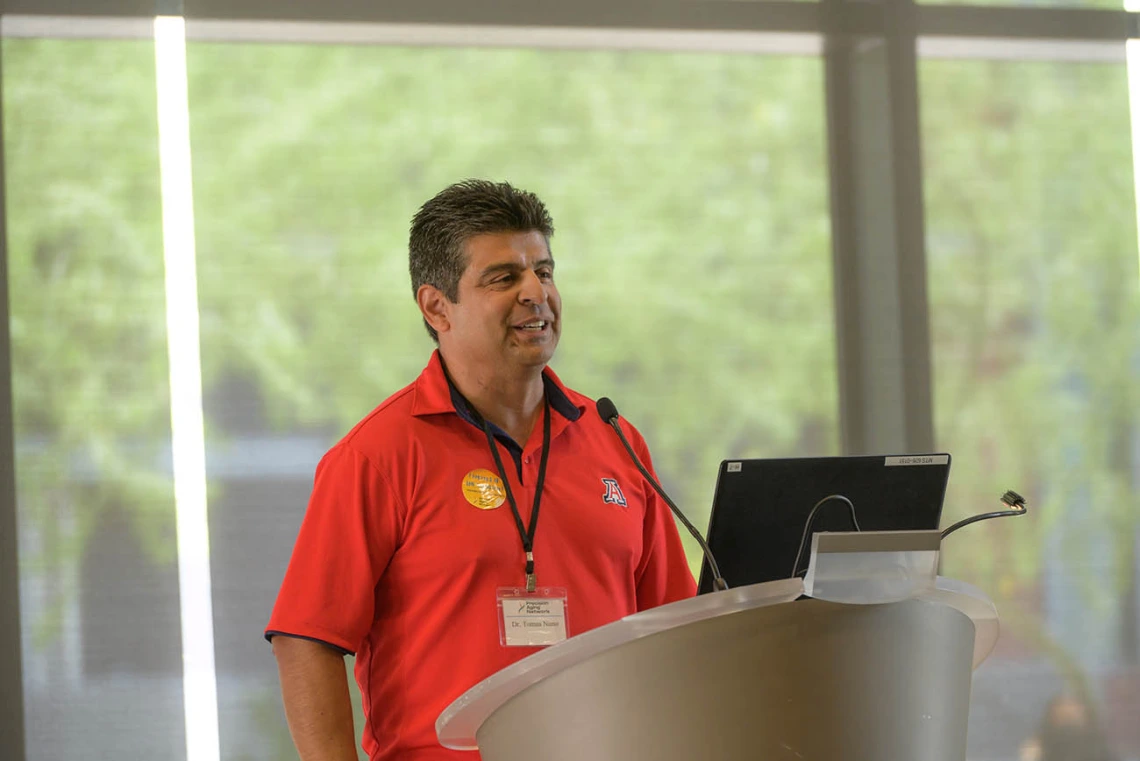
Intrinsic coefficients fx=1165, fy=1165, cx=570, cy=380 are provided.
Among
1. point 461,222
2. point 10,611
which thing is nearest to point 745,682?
point 461,222

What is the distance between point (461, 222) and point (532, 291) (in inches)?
7.2

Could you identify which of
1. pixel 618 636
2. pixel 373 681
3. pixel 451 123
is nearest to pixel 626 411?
pixel 451 123

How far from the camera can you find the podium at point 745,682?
102 cm

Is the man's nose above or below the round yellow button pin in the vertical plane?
above

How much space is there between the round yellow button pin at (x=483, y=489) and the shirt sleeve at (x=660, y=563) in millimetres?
341

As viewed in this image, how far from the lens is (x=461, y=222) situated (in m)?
2.00

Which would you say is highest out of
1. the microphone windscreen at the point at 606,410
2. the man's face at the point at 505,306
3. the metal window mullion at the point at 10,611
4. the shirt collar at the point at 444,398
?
the man's face at the point at 505,306

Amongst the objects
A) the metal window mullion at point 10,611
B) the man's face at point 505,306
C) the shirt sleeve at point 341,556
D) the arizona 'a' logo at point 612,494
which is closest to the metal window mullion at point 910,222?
the arizona 'a' logo at point 612,494

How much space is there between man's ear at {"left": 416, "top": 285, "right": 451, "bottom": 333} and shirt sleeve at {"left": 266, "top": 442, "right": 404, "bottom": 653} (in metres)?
0.32

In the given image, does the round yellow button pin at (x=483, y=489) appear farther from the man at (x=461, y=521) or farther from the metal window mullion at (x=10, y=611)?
the metal window mullion at (x=10, y=611)

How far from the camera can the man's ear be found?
205 cm

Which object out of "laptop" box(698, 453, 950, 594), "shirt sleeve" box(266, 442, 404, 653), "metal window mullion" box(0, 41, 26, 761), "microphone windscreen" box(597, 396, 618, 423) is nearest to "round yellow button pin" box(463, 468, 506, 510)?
"shirt sleeve" box(266, 442, 404, 653)

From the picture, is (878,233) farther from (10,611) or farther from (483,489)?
(10,611)

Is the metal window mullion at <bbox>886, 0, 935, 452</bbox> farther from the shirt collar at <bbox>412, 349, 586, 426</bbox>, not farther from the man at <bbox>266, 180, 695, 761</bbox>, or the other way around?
the shirt collar at <bbox>412, 349, 586, 426</bbox>
